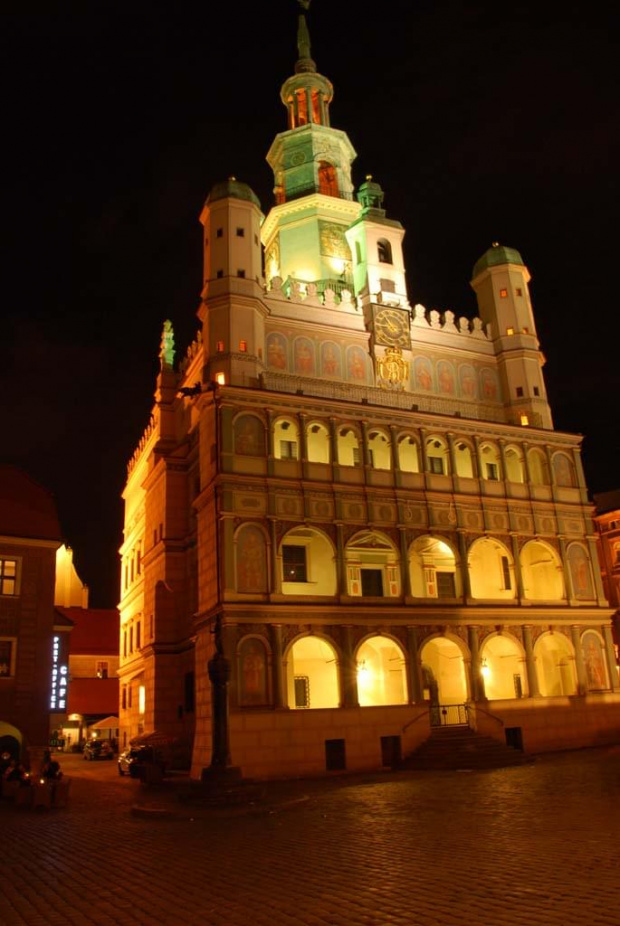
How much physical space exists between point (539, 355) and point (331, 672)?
24.1 m

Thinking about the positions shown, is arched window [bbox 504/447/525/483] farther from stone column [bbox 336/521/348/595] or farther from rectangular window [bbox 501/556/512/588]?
stone column [bbox 336/521/348/595]

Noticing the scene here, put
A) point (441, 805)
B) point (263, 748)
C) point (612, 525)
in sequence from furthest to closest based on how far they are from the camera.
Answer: point (612, 525), point (263, 748), point (441, 805)

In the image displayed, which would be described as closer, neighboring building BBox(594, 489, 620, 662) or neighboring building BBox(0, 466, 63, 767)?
neighboring building BBox(0, 466, 63, 767)

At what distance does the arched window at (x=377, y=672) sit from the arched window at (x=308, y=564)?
3.77m

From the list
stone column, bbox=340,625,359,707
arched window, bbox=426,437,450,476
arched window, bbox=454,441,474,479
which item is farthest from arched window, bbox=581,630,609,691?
stone column, bbox=340,625,359,707

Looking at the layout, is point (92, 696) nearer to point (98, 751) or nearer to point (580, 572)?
point (98, 751)

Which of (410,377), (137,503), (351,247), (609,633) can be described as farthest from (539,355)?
(137,503)

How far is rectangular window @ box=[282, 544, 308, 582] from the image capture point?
3741cm

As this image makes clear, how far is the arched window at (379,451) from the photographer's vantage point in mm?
40531

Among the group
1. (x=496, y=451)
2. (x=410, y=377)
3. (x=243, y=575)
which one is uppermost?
(x=410, y=377)

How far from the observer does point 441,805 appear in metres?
20.0

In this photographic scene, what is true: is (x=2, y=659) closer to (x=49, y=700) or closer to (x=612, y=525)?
(x=49, y=700)

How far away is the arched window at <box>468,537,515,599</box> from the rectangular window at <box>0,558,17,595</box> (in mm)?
22836

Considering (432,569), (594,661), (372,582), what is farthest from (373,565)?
(594,661)
